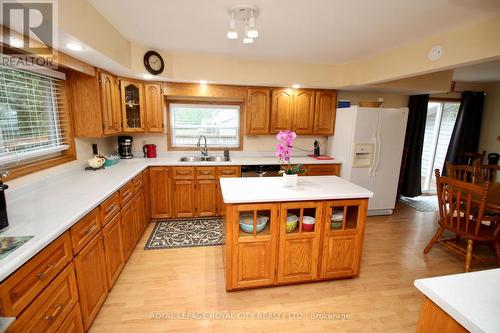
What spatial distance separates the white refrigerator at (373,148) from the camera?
3.64 m

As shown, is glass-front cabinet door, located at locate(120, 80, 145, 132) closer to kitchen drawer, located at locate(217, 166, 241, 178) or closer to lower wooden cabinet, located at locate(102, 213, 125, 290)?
kitchen drawer, located at locate(217, 166, 241, 178)

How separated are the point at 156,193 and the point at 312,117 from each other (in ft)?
9.14

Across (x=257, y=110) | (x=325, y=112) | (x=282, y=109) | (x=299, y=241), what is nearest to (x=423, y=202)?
(x=325, y=112)

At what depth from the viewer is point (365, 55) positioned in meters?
3.21

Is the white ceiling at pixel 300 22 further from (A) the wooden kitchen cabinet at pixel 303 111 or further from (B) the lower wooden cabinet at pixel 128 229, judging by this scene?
(B) the lower wooden cabinet at pixel 128 229

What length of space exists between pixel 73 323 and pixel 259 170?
269 cm

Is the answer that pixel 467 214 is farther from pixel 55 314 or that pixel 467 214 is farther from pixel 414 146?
pixel 55 314

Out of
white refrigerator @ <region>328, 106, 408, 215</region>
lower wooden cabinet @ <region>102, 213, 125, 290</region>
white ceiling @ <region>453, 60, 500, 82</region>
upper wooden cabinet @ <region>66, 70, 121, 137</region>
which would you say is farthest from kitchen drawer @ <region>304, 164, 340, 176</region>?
upper wooden cabinet @ <region>66, 70, 121, 137</region>

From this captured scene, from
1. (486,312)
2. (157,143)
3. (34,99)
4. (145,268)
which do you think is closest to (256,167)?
(157,143)

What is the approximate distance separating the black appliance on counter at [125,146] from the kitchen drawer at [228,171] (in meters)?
1.44

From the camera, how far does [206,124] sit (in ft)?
13.4

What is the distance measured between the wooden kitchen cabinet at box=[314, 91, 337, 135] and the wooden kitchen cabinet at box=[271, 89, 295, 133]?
0.45 meters

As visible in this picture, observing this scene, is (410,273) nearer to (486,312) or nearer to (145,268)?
(486,312)

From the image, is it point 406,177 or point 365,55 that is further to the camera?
point 406,177
